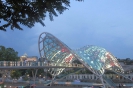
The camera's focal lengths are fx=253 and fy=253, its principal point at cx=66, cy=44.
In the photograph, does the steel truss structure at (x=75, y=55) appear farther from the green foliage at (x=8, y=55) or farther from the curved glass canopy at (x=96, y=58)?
the green foliage at (x=8, y=55)

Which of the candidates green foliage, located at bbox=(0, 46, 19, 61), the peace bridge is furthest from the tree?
green foliage, located at bbox=(0, 46, 19, 61)

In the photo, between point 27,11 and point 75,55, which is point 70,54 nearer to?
point 75,55

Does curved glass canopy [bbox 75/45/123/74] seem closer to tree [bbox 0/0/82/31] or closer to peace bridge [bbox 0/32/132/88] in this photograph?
peace bridge [bbox 0/32/132/88]

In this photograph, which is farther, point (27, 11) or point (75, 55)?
point (75, 55)

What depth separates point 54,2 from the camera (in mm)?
5316

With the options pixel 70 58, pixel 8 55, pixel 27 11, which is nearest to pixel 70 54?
pixel 70 58

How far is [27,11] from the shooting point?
5.62 m

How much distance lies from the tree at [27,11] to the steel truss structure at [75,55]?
4569 cm

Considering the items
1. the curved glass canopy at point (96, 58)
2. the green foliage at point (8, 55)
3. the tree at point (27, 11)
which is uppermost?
the green foliage at point (8, 55)

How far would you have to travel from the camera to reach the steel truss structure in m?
52.6

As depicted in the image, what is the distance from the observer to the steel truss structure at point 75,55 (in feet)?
173

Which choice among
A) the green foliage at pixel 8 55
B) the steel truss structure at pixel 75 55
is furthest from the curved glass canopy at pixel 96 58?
the green foliage at pixel 8 55

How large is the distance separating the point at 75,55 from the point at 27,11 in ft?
152

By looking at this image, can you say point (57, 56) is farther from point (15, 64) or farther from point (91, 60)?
point (15, 64)
